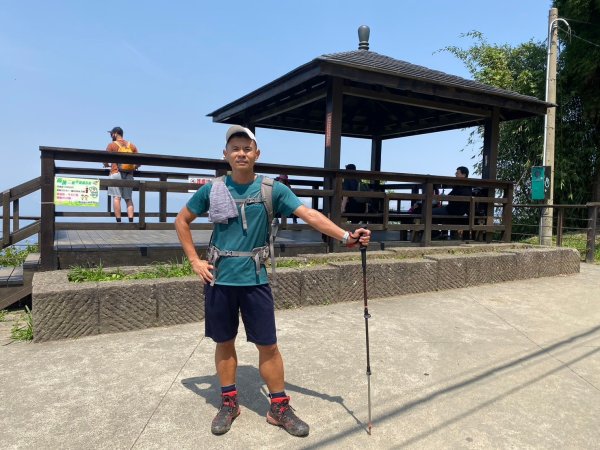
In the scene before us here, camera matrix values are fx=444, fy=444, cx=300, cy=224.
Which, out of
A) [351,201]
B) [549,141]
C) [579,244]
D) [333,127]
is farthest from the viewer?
[579,244]

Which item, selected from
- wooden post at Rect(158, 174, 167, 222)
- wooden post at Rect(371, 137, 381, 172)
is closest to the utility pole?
wooden post at Rect(371, 137, 381, 172)

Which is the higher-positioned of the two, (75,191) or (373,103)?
(373,103)

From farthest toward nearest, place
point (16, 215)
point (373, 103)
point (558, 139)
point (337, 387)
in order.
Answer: point (558, 139) → point (373, 103) → point (16, 215) → point (337, 387)

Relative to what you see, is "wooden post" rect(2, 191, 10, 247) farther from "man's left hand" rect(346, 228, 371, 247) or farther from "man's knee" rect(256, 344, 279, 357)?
"man's left hand" rect(346, 228, 371, 247)

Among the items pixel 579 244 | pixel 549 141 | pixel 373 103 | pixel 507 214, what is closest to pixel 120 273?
pixel 507 214

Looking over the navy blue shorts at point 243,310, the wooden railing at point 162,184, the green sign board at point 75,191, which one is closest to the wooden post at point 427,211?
the wooden railing at point 162,184

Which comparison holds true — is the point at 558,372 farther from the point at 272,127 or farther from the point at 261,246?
the point at 272,127

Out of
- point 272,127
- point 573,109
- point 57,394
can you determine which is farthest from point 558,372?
point 573,109

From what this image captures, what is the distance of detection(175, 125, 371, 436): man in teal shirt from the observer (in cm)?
254

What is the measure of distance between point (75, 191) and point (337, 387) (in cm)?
366

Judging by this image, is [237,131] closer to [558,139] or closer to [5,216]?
[5,216]

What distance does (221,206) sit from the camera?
253 centimetres

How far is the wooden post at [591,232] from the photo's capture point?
31.7 feet

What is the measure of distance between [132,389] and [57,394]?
47cm
